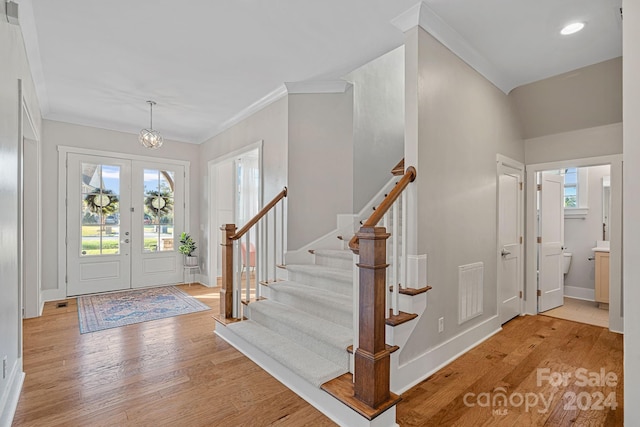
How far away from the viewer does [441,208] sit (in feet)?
8.57

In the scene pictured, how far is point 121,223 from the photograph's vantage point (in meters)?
5.19

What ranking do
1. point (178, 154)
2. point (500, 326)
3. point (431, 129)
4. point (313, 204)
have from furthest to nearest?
point (178, 154) → point (313, 204) → point (500, 326) → point (431, 129)

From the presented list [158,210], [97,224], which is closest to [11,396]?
[97,224]

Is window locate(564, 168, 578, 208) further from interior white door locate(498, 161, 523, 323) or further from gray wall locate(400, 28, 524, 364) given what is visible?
gray wall locate(400, 28, 524, 364)

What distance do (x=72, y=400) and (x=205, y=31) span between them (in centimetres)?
286

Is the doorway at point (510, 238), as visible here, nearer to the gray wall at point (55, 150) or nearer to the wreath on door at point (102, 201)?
the gray wall at point (55, 150)

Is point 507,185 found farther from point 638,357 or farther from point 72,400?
point 72,400

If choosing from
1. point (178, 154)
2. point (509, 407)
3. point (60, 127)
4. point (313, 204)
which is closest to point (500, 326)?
Answer: point (509, 407)

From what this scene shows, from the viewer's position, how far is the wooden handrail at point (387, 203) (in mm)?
2010

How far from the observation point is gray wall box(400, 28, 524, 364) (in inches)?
95.7

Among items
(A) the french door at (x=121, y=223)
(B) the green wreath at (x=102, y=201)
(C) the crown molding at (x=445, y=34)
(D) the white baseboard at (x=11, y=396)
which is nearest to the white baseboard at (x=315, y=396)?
(D) the white baseboard at (x=11, y=396)

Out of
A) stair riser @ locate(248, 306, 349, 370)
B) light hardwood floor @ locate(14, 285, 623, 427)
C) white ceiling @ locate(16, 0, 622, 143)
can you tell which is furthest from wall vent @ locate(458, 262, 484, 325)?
white ceiling @ locate(16, 0, 622, 143)

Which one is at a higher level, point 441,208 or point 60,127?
point 60,127

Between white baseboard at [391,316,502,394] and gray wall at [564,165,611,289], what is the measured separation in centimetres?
256
